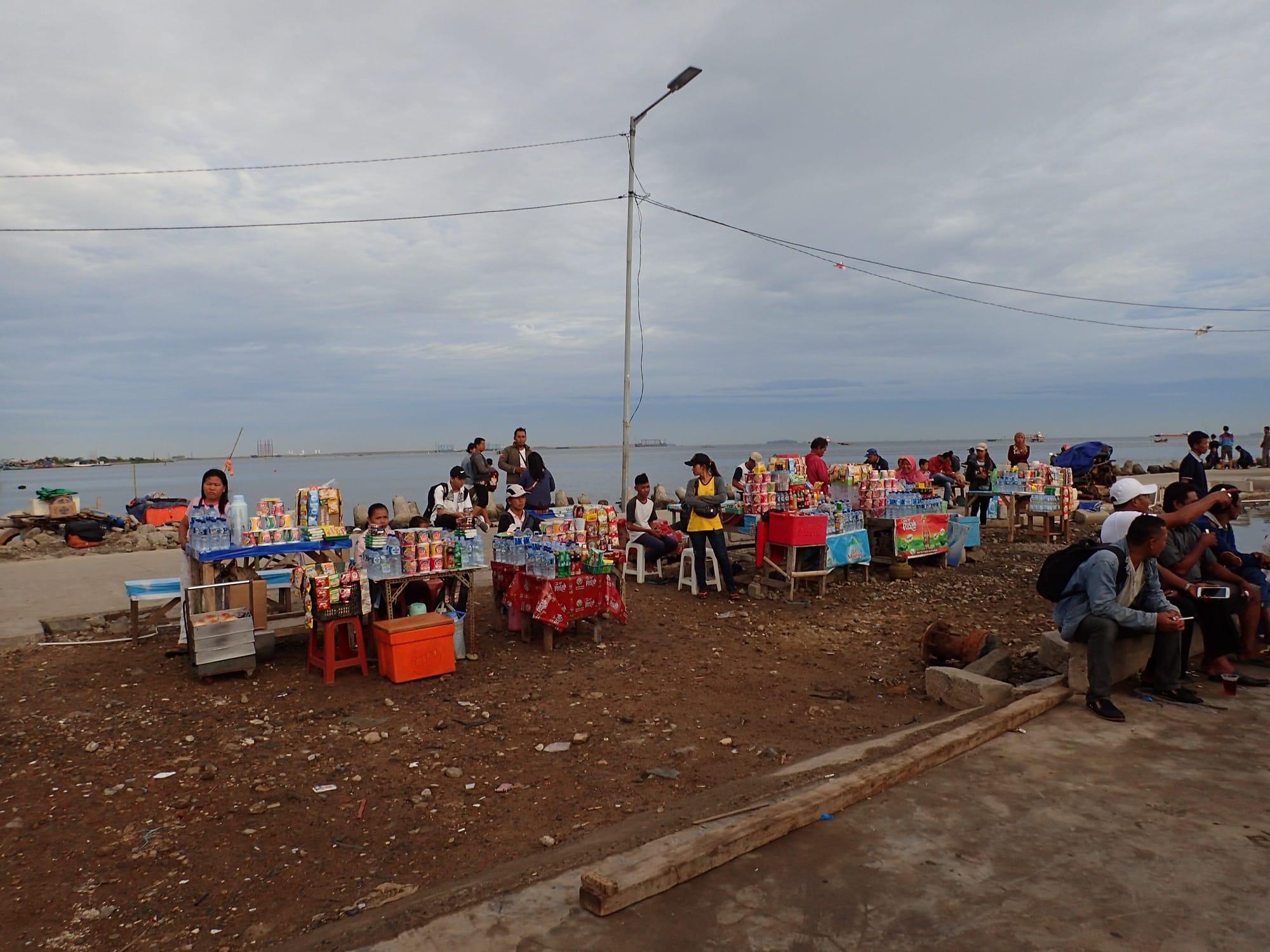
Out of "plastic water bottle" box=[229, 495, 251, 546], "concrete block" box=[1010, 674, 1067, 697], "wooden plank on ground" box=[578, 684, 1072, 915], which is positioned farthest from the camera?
"plastic water bottle" box=[229, 495, 251, 546]

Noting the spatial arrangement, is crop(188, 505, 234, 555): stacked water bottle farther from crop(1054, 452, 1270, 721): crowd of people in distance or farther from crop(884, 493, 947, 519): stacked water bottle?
crop(884, 493, 947, 519): stacked water bottle

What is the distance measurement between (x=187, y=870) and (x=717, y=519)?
6709 mm

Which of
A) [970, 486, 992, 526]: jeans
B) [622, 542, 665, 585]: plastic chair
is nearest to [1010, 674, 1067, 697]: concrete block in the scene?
[622, 542, 665, 585]: plastic chair

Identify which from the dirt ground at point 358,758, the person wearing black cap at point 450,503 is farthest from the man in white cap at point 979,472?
the person wearing black cap at point 450,503

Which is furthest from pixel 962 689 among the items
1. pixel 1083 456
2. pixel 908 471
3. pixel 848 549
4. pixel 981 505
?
pixel 1083 456

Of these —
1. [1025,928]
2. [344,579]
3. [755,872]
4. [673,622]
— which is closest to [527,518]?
[673,622]

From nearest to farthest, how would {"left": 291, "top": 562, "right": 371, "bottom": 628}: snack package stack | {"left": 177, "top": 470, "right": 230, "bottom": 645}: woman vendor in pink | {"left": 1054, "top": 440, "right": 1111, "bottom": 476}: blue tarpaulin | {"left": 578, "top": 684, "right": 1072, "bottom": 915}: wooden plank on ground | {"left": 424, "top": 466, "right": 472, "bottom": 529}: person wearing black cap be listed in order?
{"left": 578, "top": 684, "right": 1072, "bottom": 915}: wooden plank on ground
{"left": 291, "top": 562, "right": 371, "bottom": 628}: snack package stack
{"left": 177, "top": 470, "right": 230, "bottom": 645}: woman vendor in pink
{"left": 424, "top": 466, "right": 472, "bottom": 529}: person wearing black cap
{"left": 1054, "top": 440, "right": 1111, "bottom": 476}: blue tarpaulin

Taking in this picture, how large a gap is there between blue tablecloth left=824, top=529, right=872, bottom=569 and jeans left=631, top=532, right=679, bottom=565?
Result: 2075 millimetres

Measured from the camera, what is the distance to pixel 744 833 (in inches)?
124

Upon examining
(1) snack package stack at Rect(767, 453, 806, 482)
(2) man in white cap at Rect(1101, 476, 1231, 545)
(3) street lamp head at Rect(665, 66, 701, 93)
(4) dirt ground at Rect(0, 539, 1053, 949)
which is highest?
(3) street lamp head at Rect(665, 66, 701, 93)

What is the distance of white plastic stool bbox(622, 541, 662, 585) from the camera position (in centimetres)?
1043

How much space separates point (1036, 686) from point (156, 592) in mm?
7565

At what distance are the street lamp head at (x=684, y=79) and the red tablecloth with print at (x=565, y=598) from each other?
25.5ft

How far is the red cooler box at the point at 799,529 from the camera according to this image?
9266 mm
